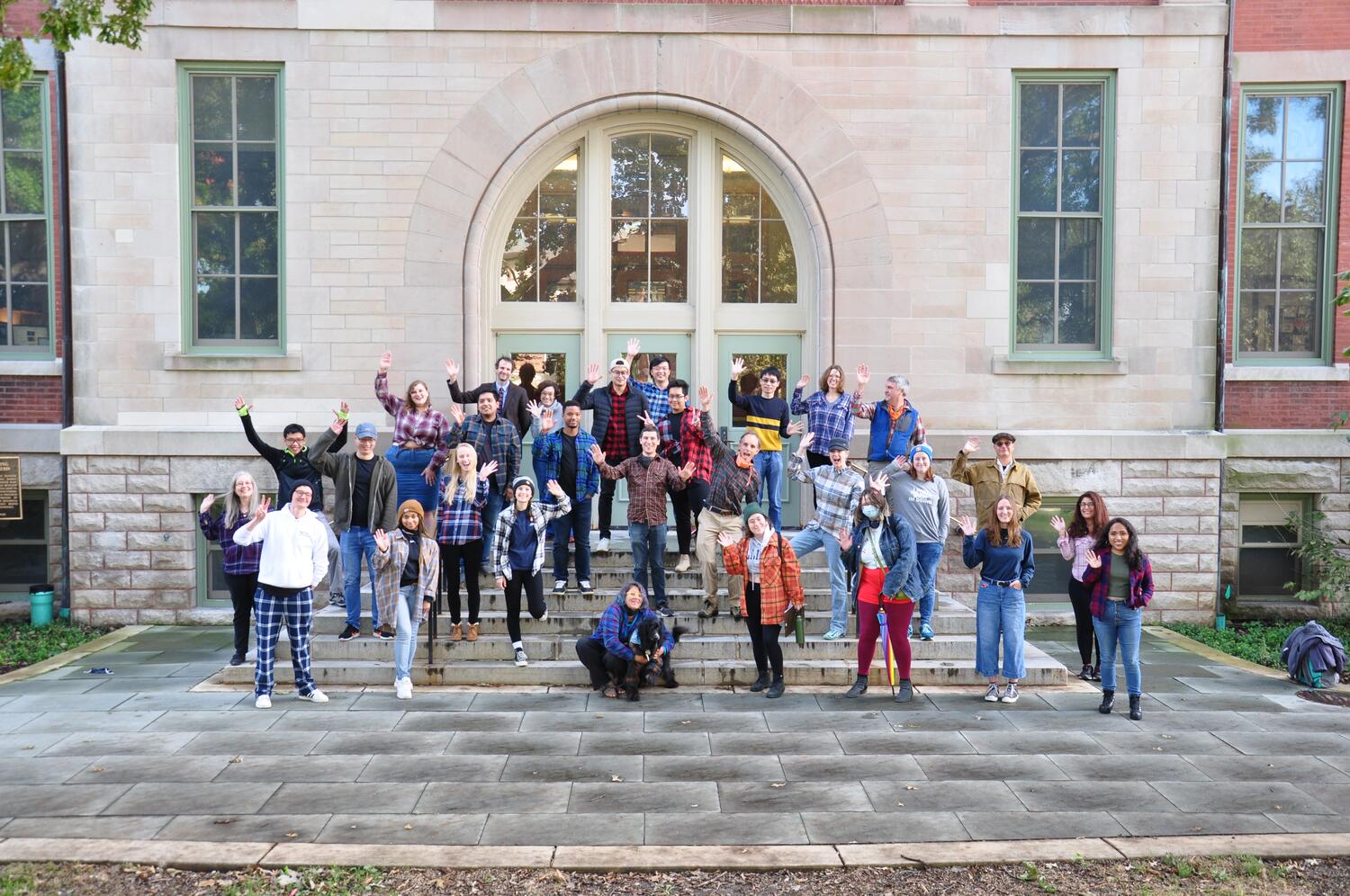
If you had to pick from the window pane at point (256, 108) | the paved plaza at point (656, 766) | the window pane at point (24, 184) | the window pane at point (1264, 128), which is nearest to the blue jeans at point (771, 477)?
the paved plaza at point (656, 766)

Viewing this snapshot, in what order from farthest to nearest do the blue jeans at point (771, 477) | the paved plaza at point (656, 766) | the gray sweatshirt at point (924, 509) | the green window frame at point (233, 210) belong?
the green window frame at point (233, 210) → the blue jeans at point (771, 477) → the gray sweatshirt at point (924, 509) → the paved plaza at point (656, 766)

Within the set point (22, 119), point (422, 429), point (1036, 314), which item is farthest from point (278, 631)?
point (1036, 314)

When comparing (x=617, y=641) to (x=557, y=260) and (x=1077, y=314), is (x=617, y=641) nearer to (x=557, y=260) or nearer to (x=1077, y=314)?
(x=557, y=260)

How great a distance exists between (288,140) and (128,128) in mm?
1852

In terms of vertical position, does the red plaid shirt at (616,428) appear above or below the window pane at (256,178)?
below

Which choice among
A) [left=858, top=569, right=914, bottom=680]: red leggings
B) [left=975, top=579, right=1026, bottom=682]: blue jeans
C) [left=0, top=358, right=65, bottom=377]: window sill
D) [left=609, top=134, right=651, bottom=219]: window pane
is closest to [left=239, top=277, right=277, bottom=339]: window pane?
[left=0, top=358, right=65, bottom=377]: window sill

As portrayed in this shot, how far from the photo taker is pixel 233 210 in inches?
543

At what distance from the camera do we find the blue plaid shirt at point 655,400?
12.6 meters

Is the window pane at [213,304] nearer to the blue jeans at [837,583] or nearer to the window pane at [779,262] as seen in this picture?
the window pane at [779,262]

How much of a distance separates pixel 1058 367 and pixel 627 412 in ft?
17.9

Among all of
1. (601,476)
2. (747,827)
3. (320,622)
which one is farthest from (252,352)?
(747,827)

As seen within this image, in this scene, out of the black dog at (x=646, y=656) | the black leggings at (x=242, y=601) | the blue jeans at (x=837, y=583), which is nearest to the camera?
the black dog at (x=646, y=656)

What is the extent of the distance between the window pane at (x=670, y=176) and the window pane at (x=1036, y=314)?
4.34 metres

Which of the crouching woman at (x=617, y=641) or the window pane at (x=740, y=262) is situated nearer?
the crouching woman at (x=617, y=641)
